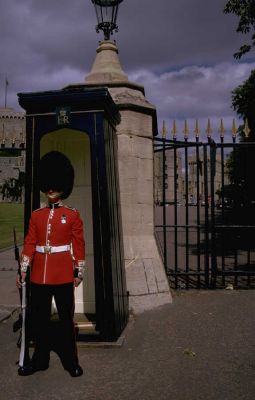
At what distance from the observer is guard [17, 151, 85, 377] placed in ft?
13.1

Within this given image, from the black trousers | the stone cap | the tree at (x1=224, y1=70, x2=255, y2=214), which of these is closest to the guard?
the black trousers

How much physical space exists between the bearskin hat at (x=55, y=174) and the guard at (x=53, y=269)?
0.19m

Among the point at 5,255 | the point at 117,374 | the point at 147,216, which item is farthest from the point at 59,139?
the point at 5,255

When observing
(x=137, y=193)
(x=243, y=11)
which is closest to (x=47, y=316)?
(x=137, y=193)

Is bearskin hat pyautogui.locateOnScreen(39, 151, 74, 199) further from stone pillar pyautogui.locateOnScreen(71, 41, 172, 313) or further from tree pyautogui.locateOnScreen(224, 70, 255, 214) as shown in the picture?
tree pyautogui.locateOnScreen(224, 70, 255, 214)

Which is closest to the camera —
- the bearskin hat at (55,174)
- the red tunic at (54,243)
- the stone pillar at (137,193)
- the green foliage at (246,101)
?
the red tunic at (54,243)

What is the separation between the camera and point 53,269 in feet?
13.1

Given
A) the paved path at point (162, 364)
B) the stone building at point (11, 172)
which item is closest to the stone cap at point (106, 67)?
the paved path at point (162, 364)

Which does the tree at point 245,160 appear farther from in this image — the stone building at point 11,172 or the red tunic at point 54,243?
the stone building at point 11,172

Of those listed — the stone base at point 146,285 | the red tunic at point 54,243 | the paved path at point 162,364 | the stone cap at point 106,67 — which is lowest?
the paved path at point 162,364

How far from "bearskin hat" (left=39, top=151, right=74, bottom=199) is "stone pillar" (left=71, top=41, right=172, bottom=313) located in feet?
6.16

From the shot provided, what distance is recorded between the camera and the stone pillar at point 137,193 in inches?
239

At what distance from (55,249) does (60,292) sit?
38cm

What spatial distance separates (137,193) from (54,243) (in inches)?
93.9
